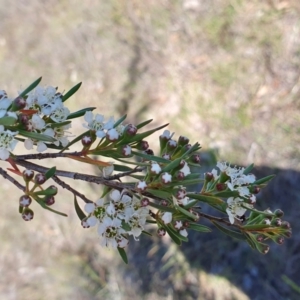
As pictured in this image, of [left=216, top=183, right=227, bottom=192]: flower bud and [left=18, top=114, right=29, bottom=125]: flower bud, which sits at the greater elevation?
[left=18, top=114, right=29, bottom=125]: flower bud

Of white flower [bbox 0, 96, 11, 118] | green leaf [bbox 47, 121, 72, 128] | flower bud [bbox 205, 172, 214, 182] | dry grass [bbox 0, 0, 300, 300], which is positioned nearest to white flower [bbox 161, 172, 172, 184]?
flower bud [bbox 205, 172, 214, 182]

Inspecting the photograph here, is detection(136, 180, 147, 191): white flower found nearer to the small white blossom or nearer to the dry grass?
the small white blossom

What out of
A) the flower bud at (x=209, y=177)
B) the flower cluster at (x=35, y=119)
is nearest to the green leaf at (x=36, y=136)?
the flower cluster at (x=35, y=119)

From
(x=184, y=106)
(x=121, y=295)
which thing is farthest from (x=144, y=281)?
(x=184, y=106)

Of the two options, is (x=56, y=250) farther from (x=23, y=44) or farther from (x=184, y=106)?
(x=23, y=44)

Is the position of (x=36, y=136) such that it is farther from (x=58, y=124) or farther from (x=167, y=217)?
(x=167, y=217)
